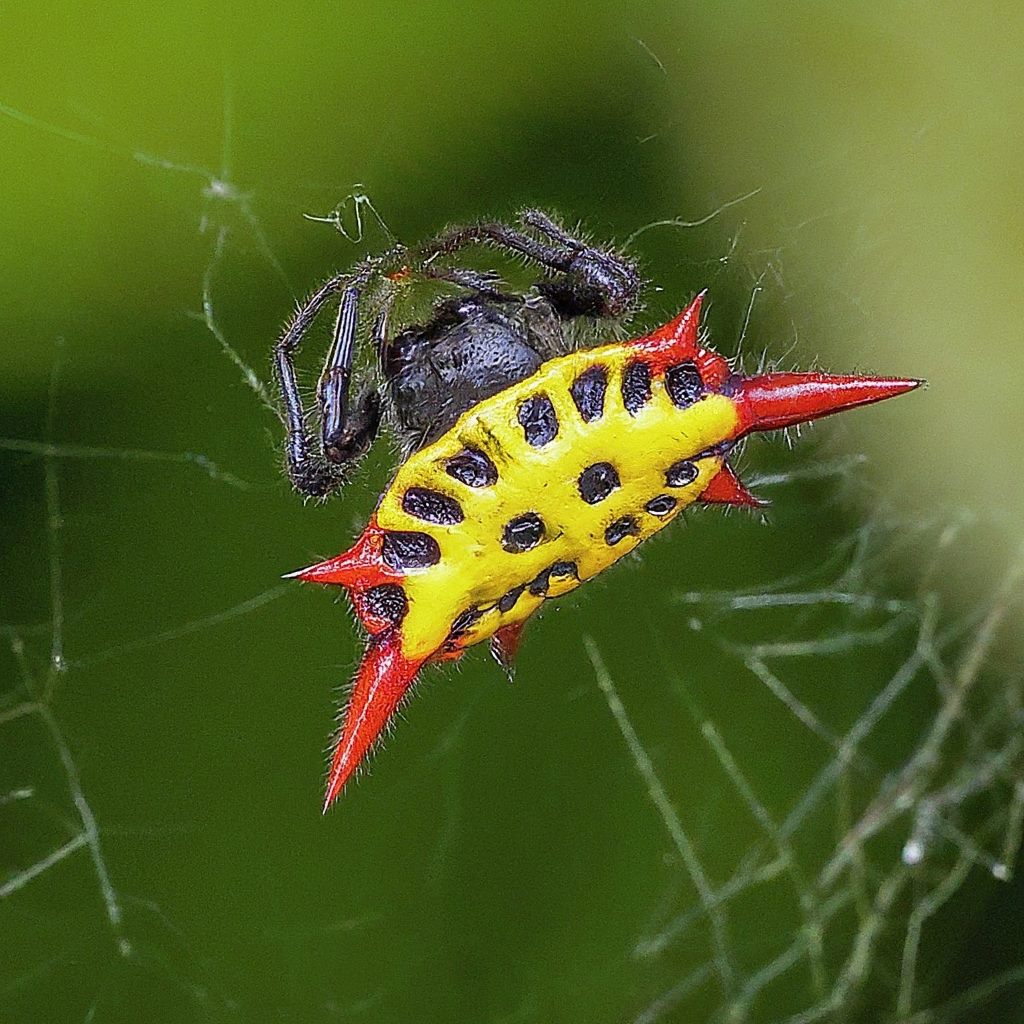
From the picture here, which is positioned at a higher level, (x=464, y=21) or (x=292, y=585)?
(x=464, y=21)

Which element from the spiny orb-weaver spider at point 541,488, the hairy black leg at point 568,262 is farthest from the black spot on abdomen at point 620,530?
the hairy black leg at point 568,262

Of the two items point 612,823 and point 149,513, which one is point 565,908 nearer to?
point 612,823

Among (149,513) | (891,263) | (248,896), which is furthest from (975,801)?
(149,513)

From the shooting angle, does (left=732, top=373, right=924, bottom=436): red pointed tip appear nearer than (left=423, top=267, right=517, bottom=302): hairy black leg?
Yes

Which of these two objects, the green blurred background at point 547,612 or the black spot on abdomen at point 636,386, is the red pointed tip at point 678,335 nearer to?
the black spot on abdomen at point 636,386

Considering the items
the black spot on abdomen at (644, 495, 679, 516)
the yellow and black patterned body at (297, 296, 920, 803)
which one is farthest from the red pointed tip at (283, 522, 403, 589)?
the black spot on abdomen at (644, 495, 679, 516)

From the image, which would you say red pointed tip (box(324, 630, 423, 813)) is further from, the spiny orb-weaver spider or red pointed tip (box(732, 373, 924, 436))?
red pointed tip (box(732, 373, 924, 436))

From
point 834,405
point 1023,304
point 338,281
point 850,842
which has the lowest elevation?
point 850,842
